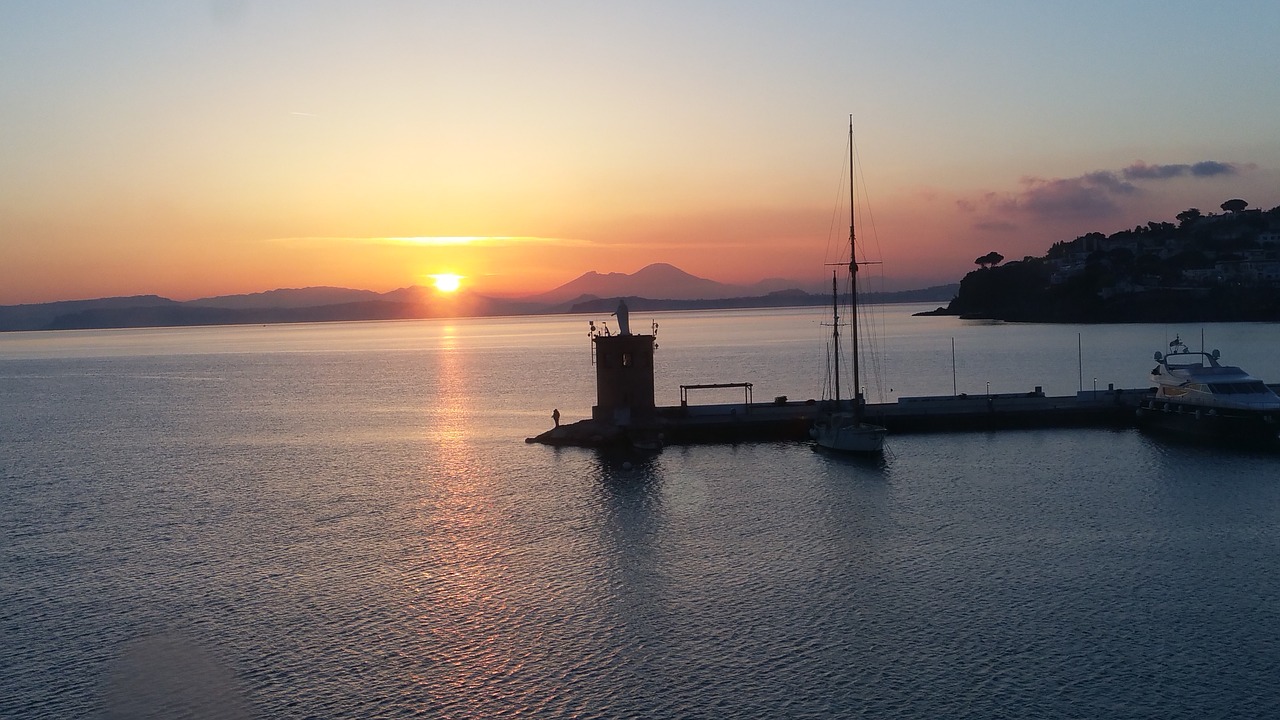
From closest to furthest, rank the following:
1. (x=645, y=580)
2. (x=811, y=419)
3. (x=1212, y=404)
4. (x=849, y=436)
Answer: (x=645, y=580) < (x=849, y=436) < (x=1212, y=404) < (x=811, y=419)

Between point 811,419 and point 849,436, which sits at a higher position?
point 811,419

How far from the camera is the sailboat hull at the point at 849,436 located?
4206cm

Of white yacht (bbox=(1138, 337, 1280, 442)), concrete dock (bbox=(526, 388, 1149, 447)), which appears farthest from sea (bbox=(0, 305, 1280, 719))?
concrete dock (bbox=(526, 388, 1149, 447))

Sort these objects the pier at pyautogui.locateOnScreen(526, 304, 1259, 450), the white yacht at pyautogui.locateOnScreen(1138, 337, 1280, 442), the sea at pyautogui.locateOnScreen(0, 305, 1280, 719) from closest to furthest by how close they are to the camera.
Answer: the sea at pyautogui.locateOnScreen(0, 305, 1280, 719) → the white yacht at pyautogui.locateOnScreen(1138, 337, 1280, 442) → the pier at pyautogui.locateOnScreen(526, 304, 1259, 450)

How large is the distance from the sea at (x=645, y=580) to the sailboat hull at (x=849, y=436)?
4.83ft

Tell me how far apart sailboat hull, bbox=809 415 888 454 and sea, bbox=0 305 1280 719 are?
1.47 meters

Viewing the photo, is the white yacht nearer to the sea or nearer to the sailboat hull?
the sea

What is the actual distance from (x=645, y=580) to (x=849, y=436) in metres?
19.9

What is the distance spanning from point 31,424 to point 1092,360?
292 ft

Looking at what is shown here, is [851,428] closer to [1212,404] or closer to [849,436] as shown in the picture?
[849,436]

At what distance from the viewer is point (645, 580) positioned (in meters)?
24.8

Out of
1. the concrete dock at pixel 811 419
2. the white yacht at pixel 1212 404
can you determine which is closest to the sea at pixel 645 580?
the white yacht at pixel 1212 404

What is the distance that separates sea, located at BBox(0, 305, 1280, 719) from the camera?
59.5 ft

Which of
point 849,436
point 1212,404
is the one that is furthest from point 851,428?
point 1212,404
